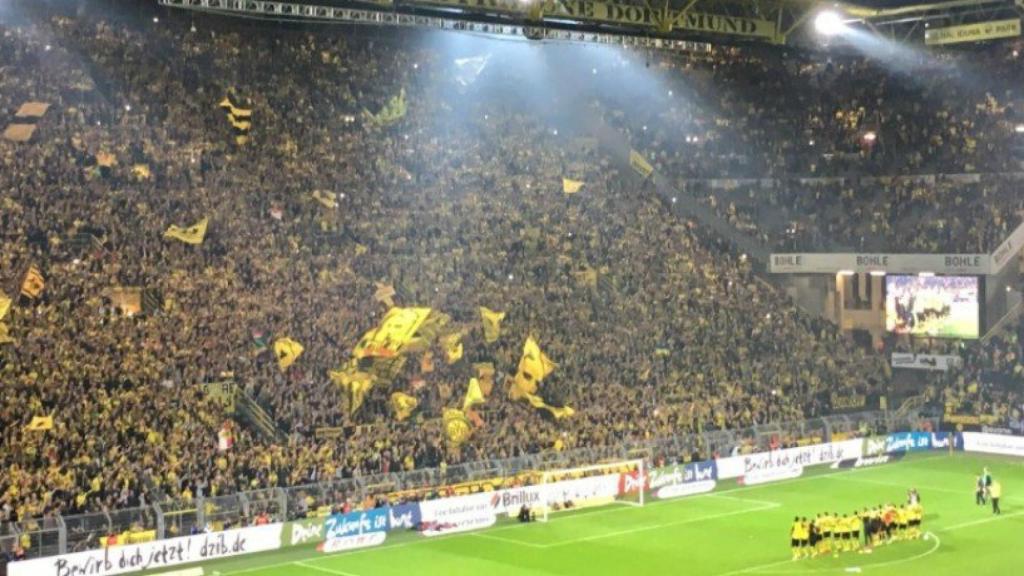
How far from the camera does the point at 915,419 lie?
55500 mm

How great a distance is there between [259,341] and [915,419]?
2658 cm

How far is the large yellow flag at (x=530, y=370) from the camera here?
1902 inches

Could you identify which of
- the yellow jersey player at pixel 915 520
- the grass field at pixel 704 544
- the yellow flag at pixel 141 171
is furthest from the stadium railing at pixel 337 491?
the yellow flag at pixel 141 171

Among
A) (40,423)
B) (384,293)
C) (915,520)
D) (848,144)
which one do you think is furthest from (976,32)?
(40,423)

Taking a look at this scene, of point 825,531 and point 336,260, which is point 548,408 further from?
point 825,531

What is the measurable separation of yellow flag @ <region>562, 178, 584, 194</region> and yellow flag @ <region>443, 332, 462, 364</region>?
11.6 metres

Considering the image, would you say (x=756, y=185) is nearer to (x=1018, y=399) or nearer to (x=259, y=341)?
(x=1018, y=399)

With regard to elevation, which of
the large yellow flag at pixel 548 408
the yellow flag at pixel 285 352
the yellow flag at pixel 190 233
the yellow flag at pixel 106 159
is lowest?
the large yellow flag at pixel 548 408

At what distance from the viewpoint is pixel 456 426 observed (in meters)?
45.0

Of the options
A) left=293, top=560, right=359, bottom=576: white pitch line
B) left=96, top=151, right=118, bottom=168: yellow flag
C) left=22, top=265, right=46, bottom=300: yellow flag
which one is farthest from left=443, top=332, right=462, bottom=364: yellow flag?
left=22, top=265, right=46, bottom=300: yellow flag

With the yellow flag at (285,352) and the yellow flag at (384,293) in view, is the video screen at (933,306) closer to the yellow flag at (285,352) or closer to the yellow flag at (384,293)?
the yellow flag at (384,293)

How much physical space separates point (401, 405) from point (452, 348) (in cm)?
Result: 370

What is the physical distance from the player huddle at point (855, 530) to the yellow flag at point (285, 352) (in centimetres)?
1636

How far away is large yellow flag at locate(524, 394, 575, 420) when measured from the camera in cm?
4803
